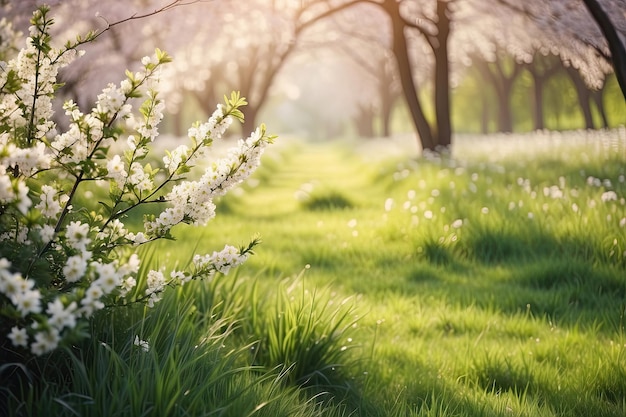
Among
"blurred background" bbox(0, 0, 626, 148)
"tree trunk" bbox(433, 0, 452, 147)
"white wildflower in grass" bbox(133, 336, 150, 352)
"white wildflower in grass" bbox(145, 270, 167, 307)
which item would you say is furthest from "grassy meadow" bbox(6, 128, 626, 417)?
"tree trunk" bbox(433, 0, 452, 147)

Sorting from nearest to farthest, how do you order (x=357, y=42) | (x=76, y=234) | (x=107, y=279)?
1. (x=107, y=279)
2. (x=76, y=234)
3. (x=357, y=42)

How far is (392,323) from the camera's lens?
4.41 m

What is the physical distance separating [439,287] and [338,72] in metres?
43.1

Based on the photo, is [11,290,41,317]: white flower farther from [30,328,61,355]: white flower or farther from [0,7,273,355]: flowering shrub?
[0,7,273,355]: flowering shrub

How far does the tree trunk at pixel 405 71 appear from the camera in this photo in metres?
11.8

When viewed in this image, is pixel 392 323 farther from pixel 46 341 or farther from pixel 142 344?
pixel 46 341

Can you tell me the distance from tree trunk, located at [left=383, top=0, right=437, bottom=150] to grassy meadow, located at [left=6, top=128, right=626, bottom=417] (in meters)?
4.27

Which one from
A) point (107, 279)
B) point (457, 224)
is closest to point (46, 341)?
point (107, 279)

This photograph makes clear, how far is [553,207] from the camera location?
6793mm

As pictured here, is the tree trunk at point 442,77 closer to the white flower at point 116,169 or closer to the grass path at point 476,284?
the grass path at point 476,284

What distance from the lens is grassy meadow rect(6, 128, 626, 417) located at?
238 centimetres

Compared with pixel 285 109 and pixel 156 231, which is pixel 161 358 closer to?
pixel 156 231

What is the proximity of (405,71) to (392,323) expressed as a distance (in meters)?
9.09

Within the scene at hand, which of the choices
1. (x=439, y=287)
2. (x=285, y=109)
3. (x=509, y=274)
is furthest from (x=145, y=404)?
(x=285, y=109)
